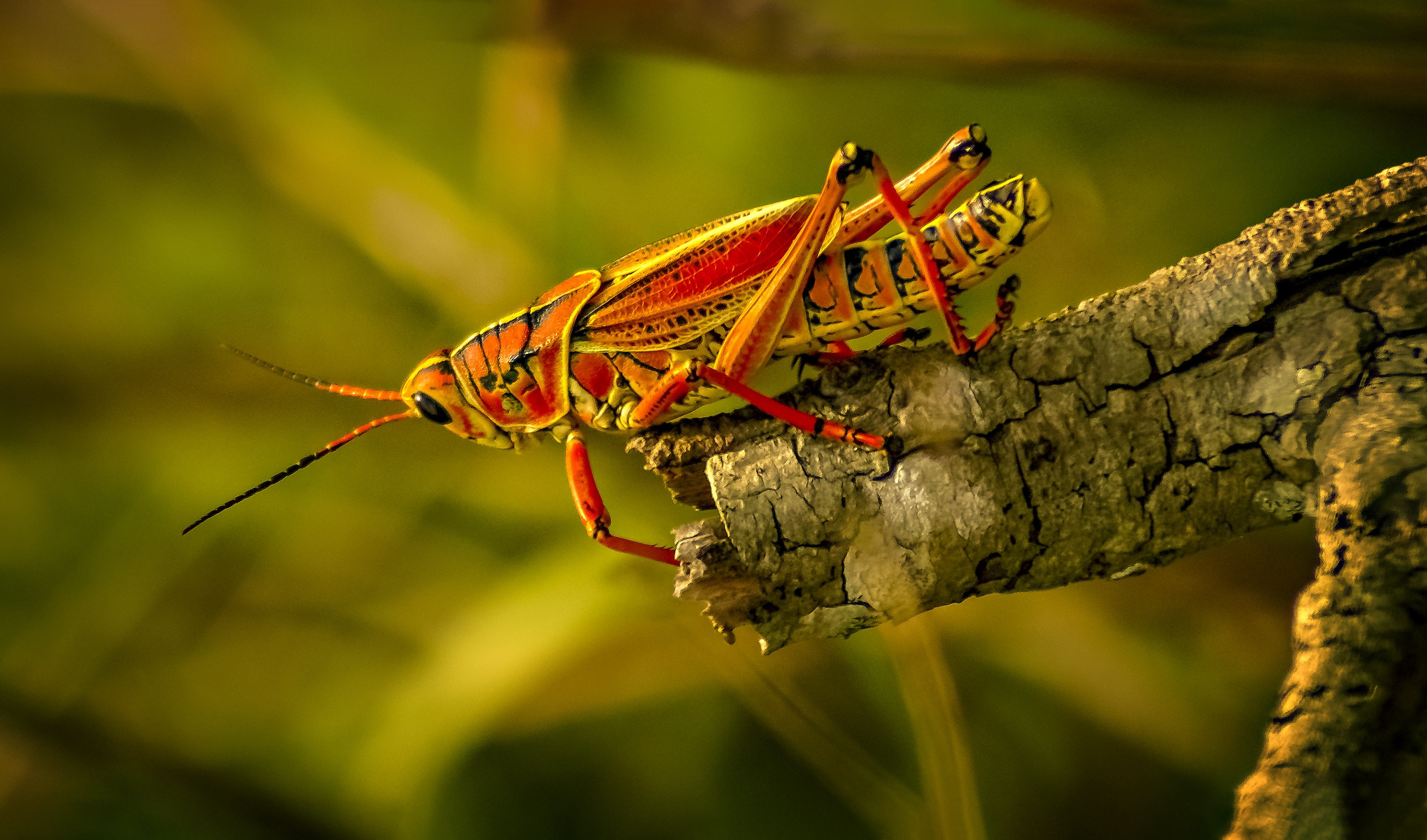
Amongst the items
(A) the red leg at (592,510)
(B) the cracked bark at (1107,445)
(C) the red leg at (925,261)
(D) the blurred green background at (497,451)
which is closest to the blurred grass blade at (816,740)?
(D) the blurred green background at (497,451)

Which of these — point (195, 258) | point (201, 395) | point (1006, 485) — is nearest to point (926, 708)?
point (1006, 485)

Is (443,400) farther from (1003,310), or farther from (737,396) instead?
(1003,310)

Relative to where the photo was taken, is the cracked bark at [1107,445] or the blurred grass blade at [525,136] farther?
the blurred grass blade at [525,136]

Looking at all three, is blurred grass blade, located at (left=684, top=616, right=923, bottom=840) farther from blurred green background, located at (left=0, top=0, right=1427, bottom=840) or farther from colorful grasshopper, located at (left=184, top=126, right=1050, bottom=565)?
colorful grasshopper, located at (left=184, top=126, right=1050, bottom=565)

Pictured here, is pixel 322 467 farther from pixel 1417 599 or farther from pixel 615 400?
pixel 1417 599

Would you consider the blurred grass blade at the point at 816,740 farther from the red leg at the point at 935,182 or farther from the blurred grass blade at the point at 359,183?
the blurred grass blade at the point at 359,183
